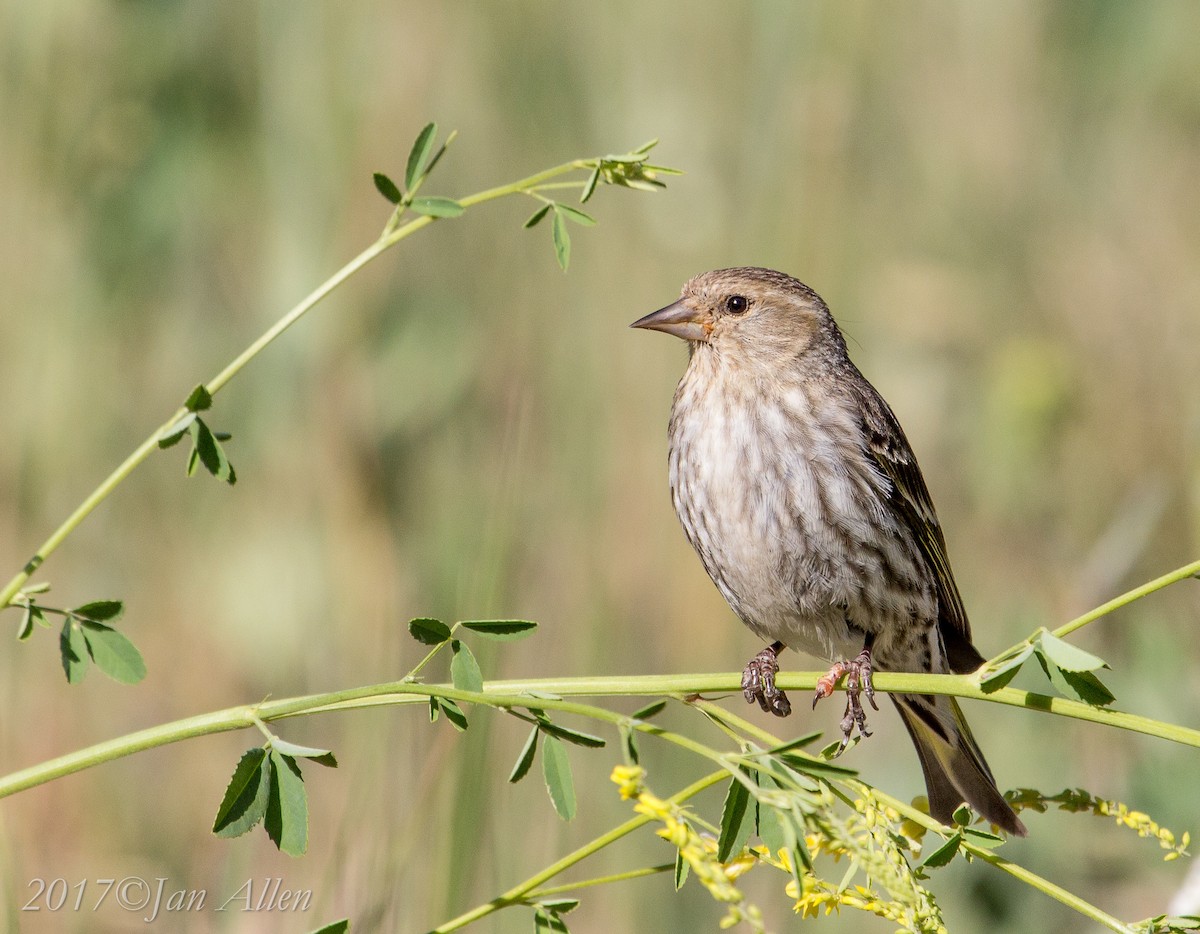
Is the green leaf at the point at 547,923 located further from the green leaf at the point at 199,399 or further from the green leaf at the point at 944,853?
the green leaf at the point at 199,399

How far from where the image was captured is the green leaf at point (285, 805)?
1.93m

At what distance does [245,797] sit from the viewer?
1934 mm

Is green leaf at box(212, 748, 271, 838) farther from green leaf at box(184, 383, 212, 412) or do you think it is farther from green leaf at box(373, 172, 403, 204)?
green leaf at box(373, 172, 403, 204)

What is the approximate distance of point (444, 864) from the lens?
7.62 feet

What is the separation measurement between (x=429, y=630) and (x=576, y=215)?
2.04 ft

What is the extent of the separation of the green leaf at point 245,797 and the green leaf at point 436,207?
753 mm

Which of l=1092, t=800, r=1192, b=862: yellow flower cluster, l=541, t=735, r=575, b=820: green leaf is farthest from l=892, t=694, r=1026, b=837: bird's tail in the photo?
l=541, t=735, r=575, b=820: green leaf

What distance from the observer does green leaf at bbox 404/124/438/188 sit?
2215 mm

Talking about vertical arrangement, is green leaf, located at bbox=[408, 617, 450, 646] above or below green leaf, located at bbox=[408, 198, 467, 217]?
below

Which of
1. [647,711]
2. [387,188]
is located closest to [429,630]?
[647,711]

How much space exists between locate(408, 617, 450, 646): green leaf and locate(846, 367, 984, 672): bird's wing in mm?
1957

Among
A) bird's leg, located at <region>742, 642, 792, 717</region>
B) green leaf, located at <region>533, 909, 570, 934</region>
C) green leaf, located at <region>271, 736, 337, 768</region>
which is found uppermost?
bird's leg, located at <region>742, 642, 792, 717</region>

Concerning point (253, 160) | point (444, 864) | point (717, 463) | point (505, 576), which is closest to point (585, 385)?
point (717, 463)

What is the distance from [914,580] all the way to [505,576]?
57.3 inches
